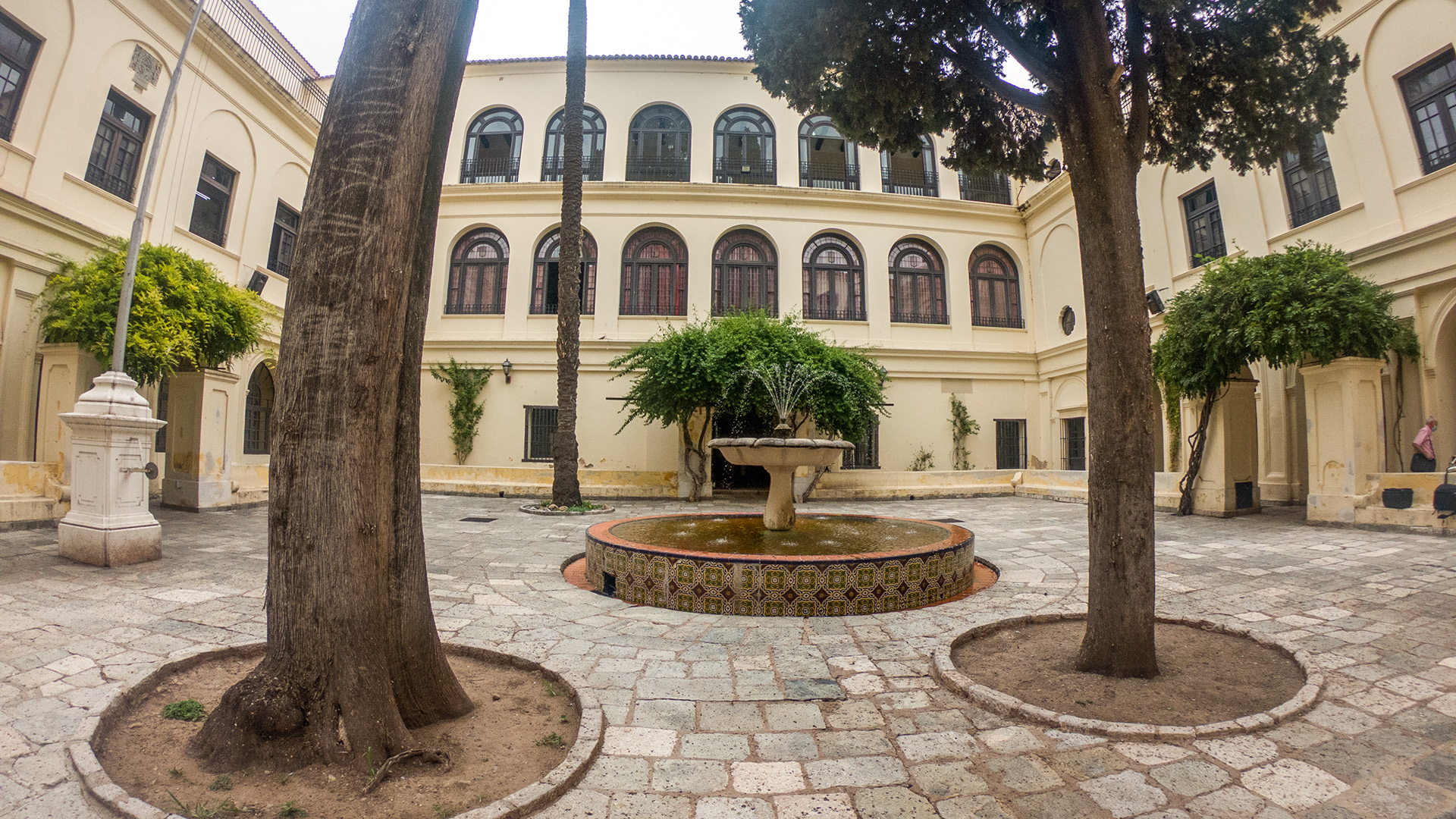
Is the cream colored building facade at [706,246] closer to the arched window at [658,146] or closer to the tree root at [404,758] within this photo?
the arched window at [658,146]

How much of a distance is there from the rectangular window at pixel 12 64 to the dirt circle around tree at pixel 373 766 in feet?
39.9

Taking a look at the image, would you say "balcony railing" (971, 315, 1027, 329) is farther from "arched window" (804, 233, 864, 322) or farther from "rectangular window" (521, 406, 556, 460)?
"rectangular window" (521, 406, 556, 460)

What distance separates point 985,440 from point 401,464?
1843cm

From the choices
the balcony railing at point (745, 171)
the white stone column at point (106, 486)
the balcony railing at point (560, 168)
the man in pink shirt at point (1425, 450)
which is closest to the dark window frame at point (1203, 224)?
the man in pink shirt at point (1425, 450)

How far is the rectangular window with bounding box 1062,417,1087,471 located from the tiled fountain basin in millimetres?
14589

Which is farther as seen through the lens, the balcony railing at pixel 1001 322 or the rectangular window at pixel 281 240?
the balcony railing at pixel 1001 322

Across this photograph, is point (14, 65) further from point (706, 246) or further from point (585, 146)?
point (706, 246)

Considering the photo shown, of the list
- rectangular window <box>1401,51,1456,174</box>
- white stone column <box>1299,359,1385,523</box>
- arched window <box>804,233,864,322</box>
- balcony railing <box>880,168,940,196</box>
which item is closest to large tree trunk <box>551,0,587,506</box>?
arched window <box>804,233,864,322</box>

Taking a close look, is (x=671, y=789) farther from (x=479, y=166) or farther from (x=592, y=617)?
(x=479, y=166)

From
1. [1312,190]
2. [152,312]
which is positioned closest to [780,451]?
[152,312]

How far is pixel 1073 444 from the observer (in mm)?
18766

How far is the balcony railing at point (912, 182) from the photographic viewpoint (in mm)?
20109

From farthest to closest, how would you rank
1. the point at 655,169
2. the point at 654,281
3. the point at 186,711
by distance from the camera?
1. the point at 655,169
2. the point at 654,281
3. the point at 186,711

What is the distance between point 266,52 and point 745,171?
1233cm
